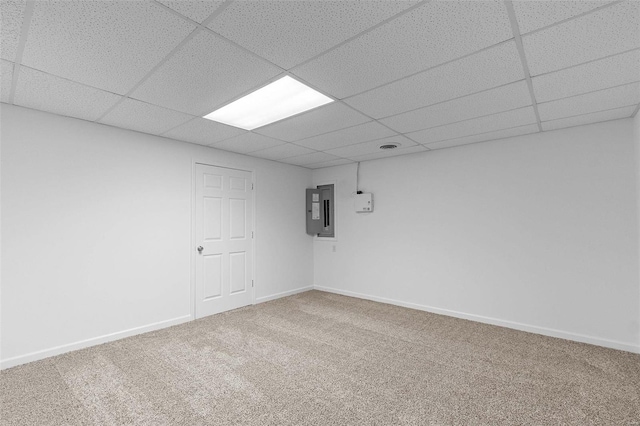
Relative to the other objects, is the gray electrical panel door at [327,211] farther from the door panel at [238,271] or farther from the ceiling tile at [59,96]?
the ceiling tile at [59,96]

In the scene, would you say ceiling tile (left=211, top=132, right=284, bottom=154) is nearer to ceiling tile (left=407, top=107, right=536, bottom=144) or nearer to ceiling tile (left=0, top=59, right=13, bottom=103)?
ceiling tile (left=407, top=107, right=536, bottom=144)

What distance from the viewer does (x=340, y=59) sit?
1.91 m

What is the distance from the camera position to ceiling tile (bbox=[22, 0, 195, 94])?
1482 mm

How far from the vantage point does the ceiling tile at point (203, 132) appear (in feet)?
10.5

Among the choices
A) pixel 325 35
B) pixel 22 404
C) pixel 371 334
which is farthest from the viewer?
pixel 371 334

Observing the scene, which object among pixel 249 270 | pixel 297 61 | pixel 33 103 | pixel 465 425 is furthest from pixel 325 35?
pixel 249 270

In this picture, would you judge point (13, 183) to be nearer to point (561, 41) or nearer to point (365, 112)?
point (365, 112)

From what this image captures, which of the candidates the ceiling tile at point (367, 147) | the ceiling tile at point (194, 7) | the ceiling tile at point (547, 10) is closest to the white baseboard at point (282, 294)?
the ceiling tile at point (367, 147)

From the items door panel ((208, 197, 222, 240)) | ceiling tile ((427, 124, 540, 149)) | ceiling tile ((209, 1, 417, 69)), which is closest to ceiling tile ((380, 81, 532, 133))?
ceiling tile ((427, 124, 540, 149))

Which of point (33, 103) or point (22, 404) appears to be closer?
point (22, 404)

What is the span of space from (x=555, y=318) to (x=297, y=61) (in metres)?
3.79

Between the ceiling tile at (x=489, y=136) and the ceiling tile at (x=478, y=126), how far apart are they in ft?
0.44

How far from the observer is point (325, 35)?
66.0 inches

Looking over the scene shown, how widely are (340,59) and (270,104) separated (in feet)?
3.48
